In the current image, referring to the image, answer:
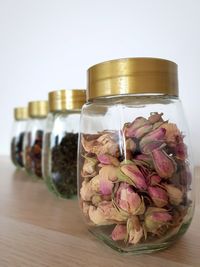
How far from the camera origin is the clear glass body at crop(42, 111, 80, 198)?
47 cm

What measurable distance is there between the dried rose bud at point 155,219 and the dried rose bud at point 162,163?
0.03 metres

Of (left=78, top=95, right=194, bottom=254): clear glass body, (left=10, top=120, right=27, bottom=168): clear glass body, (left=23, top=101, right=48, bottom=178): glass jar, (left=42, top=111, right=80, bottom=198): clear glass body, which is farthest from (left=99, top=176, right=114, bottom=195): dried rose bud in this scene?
(left=10, top=120, right=27, bottom=168): clear glass body

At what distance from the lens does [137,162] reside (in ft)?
0.83

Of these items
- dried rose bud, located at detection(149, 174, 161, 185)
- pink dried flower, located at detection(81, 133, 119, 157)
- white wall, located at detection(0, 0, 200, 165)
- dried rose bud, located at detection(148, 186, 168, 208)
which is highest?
white wall, located at detection(0, 0, 200, 165)

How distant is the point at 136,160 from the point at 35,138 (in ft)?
1.61

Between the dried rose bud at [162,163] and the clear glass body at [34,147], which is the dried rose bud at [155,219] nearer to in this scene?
the dried rose bud at [162,163]

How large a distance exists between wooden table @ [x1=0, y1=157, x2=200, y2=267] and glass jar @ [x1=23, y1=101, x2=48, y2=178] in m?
0.20

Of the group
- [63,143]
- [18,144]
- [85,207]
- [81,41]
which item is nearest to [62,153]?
[63,143]

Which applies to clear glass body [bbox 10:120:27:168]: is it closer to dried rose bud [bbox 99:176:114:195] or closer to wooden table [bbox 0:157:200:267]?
wooden table [bbox 0:157:200:267]

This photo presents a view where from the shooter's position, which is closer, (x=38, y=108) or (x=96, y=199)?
(x=96, y=199)

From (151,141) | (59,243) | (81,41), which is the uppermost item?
(81,41)

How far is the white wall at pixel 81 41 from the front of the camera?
0.70 metres

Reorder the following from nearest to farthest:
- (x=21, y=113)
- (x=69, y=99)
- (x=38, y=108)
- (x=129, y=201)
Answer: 1. (x=129, y=201)
2. (x=69, y=99)
3. (x=38, y=108)
4. (x=21, y=113)

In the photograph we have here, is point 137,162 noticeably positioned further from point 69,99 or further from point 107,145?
point 69,99
